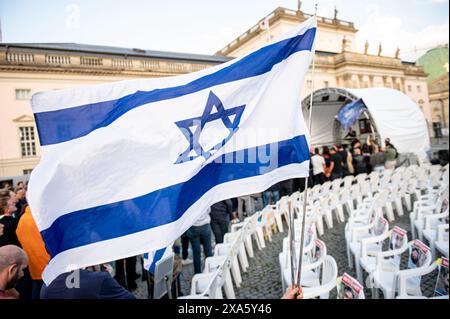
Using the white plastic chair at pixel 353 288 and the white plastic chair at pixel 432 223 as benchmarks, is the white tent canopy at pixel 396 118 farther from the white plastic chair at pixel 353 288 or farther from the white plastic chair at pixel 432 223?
the white plastic chair at pixel 353 288

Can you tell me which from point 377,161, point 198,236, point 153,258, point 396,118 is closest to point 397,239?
point 198,236

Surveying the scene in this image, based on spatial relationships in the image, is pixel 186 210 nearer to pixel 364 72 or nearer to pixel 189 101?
pixel 189 101

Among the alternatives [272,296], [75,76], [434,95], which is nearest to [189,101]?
[272,296]

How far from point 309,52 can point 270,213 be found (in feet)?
15.9

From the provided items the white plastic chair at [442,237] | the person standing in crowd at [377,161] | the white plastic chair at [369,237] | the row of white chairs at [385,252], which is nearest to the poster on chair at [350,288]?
the row of white chairs at [385,252]

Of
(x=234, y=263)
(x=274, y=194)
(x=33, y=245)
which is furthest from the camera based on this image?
(x=274, y=194)

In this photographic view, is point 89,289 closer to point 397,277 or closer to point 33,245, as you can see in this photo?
point 33,245

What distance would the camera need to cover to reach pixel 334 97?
64.5ft

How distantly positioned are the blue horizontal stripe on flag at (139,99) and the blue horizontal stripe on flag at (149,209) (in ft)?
1.98

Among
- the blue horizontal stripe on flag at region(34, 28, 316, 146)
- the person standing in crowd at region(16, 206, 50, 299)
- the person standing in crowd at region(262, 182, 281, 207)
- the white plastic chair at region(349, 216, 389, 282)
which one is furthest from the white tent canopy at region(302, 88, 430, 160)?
the person standing in crowd at region(16, 206, 50, 299)

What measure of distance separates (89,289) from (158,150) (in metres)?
1.14

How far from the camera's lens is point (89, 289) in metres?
2.00

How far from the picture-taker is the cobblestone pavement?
390 centimetres

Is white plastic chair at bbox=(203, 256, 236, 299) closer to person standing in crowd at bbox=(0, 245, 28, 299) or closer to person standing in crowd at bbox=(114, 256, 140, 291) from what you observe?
person standing in crowd at bbox=(114, 256, 140, 291)
